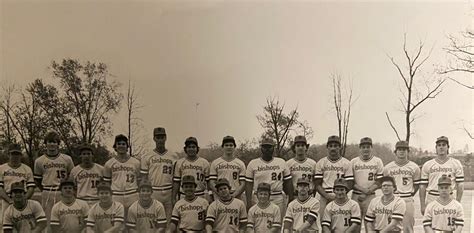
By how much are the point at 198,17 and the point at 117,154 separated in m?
0.75

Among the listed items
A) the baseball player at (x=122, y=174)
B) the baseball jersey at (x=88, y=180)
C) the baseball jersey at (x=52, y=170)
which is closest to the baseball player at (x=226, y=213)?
the baseball player at (x=122, y=174)

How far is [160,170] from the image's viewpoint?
288 centimetres

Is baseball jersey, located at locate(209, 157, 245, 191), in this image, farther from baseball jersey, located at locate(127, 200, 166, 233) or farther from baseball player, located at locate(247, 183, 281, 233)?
baseball jersey, located at locate(127, 200, 166, 233)

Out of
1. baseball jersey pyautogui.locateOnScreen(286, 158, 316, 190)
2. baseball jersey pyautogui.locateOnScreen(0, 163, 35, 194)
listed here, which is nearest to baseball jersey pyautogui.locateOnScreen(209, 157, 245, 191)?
baseball jersey pyautogui.locateOnScreen(286, 158, 316, 190)

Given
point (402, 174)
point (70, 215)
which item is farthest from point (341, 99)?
point (70, 215)

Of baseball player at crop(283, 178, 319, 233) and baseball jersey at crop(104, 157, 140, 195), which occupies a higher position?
baseball jersey at crop(104, 157, 140, 195)

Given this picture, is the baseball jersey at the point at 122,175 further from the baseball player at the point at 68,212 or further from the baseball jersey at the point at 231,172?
the baseball jersey at the point at 231,172

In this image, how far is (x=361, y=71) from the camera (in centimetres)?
292

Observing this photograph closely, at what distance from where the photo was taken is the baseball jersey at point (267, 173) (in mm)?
2896

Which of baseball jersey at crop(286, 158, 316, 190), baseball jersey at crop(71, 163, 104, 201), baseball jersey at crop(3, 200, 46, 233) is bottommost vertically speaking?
baseball jersey at crop(3, 200, 46, 233)

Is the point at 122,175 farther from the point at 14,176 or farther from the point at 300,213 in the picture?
the point at 300,213

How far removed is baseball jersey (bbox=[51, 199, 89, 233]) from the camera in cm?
286

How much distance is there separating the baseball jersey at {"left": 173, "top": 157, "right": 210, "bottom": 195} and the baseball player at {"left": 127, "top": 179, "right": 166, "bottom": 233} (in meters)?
0.15

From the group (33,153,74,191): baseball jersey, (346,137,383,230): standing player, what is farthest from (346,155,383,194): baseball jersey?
(33,153,74,191): baseball jersey
